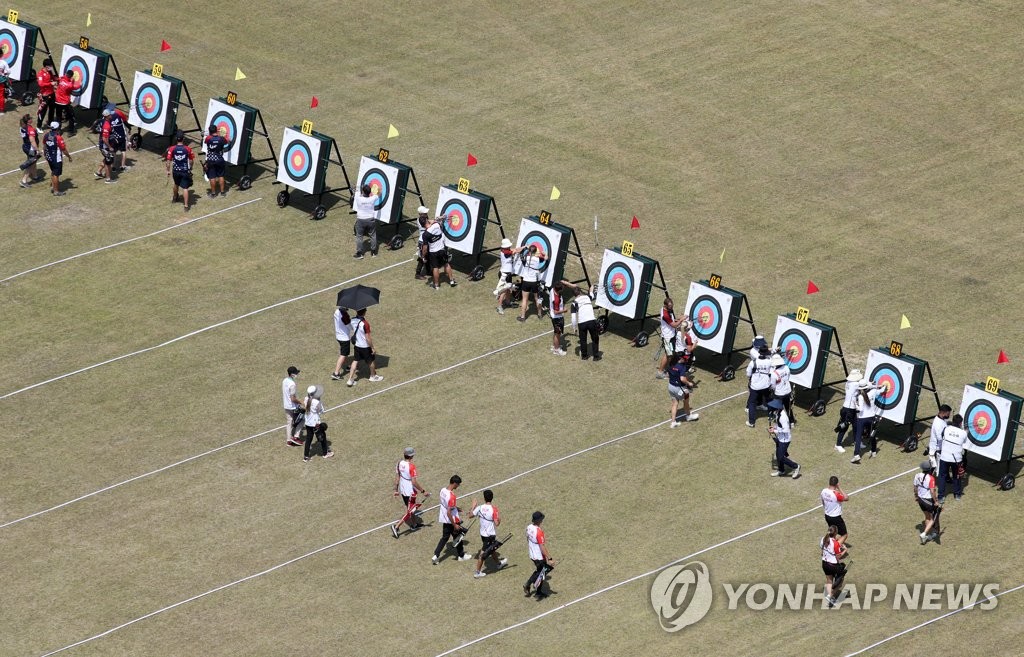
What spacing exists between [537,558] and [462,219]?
533 inches

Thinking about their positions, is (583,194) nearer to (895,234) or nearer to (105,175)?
(895,234)

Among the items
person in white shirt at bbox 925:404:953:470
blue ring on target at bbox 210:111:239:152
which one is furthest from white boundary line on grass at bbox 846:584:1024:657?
blue ring on target at bbox 210:111:239:152

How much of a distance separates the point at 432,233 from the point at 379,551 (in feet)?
34.3

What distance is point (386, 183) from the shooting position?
46.4m

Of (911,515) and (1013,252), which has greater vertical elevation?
(1013,252)

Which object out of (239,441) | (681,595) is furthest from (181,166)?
(681,595)

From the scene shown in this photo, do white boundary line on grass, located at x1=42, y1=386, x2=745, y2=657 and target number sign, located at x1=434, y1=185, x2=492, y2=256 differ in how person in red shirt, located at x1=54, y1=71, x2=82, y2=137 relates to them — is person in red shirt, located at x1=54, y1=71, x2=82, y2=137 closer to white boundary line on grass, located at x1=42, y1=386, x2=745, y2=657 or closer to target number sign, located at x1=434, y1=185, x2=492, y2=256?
target number sign, located at x1=434, y1=185, x2=492, y2=256

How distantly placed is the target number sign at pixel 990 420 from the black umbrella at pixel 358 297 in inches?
519

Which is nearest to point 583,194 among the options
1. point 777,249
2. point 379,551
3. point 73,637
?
point 777,249

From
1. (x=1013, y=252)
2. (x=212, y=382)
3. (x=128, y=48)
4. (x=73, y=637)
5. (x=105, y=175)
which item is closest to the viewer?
(x=73, y=637)

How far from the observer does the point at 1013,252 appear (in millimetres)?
45438

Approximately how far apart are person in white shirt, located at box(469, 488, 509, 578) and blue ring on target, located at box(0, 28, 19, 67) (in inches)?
1021

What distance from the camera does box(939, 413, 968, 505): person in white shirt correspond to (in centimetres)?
3638

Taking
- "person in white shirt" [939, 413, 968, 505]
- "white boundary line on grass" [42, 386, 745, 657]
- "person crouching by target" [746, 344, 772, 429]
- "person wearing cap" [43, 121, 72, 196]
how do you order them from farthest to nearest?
"person wearing cap" [43, 121, 72, 196]
"person crouching by target" [746, 344, 772, 429]
"person in white shirt" [939, 413, 968, 505]
"white boundary line on grass" [42, 386, 745, 657]
